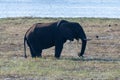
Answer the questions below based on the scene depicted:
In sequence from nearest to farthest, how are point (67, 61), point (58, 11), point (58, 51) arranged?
point (67, 61) → point (58, 51) → point (58, 11)

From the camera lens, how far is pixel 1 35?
3134cm

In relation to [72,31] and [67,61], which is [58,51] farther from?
[67,61]

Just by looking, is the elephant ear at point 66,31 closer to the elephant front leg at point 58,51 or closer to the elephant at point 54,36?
the elephant at point 54,36

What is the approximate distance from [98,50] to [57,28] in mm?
3029

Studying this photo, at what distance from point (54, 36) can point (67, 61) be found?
6.34 ft

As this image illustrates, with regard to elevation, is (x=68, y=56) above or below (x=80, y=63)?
below

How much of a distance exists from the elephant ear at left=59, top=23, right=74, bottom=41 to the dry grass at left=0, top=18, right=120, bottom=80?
632mm

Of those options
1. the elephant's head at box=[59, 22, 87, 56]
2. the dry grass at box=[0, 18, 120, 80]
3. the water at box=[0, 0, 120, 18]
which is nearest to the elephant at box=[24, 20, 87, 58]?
the elephant's head at box=[59, 22, 87, 56]

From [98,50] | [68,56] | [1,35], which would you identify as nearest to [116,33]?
[1,35]

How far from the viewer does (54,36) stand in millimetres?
23219

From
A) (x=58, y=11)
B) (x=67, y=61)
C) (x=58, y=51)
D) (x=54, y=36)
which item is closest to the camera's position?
(x=67, y=61)

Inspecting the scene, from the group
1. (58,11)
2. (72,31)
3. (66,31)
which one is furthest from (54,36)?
(58,11)

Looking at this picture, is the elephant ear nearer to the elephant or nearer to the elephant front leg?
the elephant

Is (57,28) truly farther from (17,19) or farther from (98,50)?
(17,19)
